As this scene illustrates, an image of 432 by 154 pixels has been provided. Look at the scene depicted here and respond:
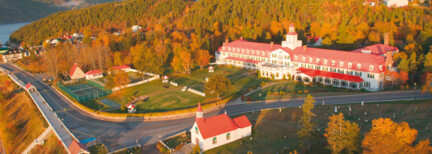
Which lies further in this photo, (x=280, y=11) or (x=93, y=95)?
(x=280, y=11)

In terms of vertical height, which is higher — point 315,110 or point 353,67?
point 353,67

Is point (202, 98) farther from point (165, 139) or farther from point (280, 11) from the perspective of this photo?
point (280, 11)

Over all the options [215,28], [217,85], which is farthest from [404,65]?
[215,28]


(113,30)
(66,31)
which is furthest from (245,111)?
(66,31)

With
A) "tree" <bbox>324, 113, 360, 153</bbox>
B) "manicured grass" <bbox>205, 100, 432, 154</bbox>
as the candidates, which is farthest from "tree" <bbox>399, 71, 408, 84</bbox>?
"tree" <bbox>324, 113, 360, 153</bbox>

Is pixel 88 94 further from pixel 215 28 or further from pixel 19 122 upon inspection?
pixel 215 28

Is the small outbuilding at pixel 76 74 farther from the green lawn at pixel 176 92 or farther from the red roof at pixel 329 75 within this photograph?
the red roof at pixel 329 75
